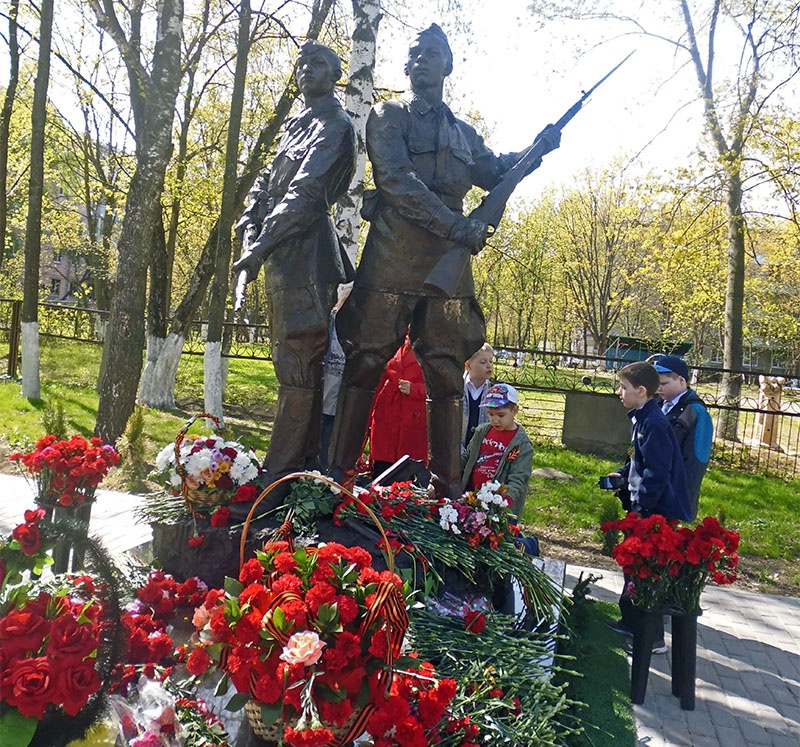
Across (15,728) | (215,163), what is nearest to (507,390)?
(15,728)

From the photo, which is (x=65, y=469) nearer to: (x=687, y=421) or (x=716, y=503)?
(x=687, y=421)

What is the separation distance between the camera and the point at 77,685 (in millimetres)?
1989

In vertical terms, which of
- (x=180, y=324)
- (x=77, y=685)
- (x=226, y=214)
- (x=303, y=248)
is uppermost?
(x=226, y=214)

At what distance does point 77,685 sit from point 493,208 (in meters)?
2.84

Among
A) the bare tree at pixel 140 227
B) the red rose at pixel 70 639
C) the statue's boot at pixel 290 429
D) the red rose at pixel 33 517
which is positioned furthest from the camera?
the bare tree at pixel 140 227

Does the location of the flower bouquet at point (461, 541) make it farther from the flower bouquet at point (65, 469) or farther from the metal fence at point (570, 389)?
the metal fence at point (570, 389)

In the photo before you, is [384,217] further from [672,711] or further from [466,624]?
[672,711]

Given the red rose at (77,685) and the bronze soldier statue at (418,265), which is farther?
the bronze soldier statue at (418,265)

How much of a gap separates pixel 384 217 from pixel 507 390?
140 centimetres

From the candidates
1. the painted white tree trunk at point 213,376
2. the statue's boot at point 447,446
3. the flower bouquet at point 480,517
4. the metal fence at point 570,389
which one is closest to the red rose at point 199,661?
the flower bouquet at point 480,517

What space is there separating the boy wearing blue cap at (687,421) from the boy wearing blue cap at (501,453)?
0.93 m

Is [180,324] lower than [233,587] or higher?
higher

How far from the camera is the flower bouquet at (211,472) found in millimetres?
3793

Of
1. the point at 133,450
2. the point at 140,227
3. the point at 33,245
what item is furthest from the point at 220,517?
the point at 33,245
